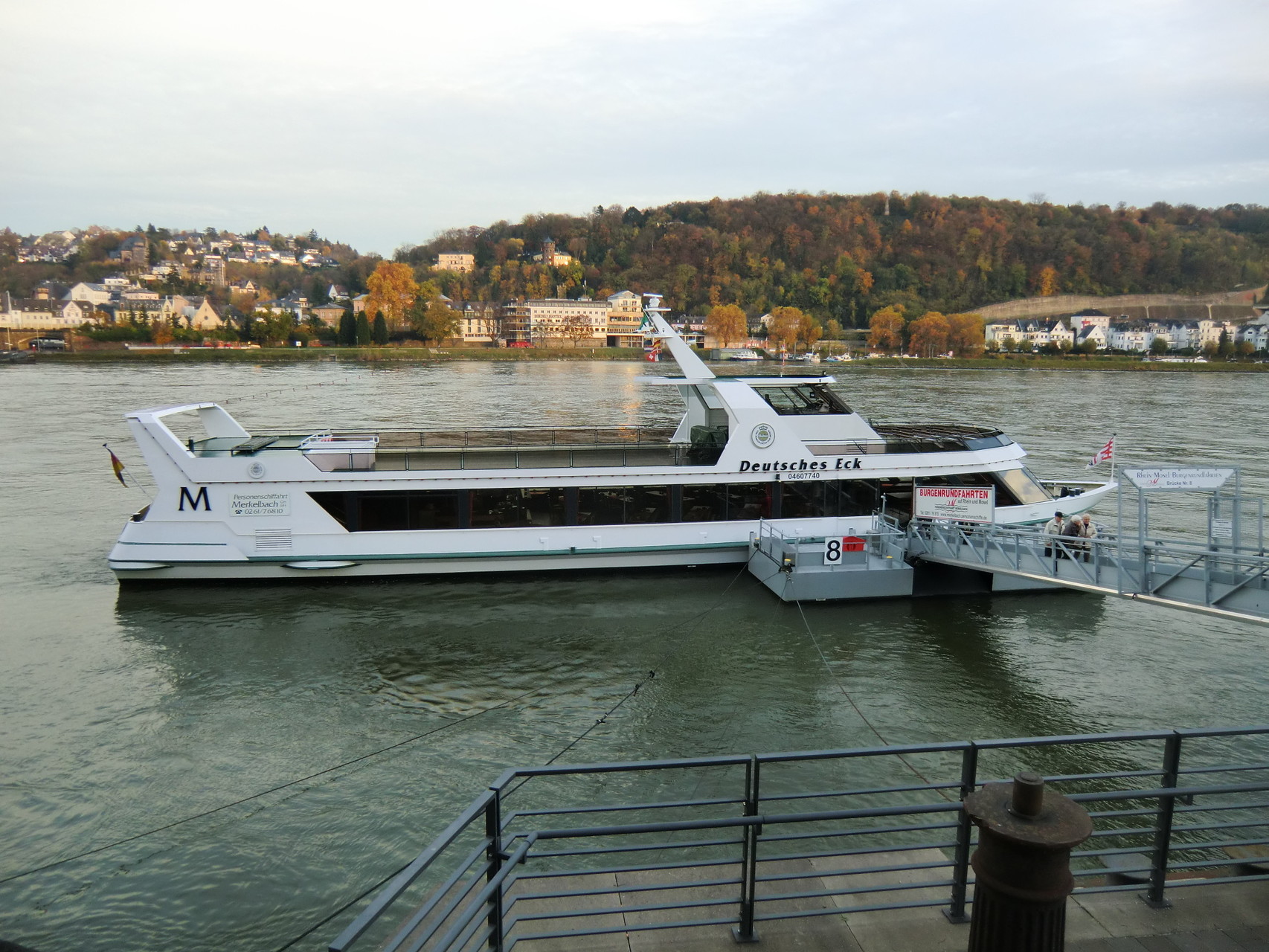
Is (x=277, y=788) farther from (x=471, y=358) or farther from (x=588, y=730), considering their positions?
(x=471, y=358)

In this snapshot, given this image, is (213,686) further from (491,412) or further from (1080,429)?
(1080,429)

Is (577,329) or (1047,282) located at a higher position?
(1047,282)

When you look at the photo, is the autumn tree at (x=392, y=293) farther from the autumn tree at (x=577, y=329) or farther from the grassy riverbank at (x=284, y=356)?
the autumn tree at (x=577, y=329)

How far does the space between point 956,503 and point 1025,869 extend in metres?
13.9

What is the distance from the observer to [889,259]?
168375 mm

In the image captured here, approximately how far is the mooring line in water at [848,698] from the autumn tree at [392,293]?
365ft

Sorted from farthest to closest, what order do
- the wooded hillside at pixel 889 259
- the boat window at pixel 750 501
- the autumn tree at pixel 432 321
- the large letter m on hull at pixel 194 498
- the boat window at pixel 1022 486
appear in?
the wooded hillside at pixel 889 259 → the autumn tree at pixel 432 321 → the boat window at pixel 1022 486 → the boat window at pixel 750 501 → the large letter m on hull at pixel 194 498

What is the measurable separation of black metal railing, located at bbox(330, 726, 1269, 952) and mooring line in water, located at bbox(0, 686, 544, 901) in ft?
6.69

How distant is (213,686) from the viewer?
1238 centimetres

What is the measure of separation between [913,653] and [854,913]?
A: 9.87m

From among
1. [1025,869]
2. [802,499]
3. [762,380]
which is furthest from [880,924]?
[762,380]

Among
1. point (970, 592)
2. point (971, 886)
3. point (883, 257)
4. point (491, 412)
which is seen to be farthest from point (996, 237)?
point (971, 886)

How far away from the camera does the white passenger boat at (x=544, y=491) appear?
617 inches

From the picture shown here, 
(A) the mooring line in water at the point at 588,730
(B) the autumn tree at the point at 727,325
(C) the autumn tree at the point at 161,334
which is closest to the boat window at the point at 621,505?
(A) the mooring line in water at the point at 588,730
